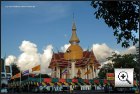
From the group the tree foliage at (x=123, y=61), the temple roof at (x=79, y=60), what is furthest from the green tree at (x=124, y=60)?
the temple roof at (x=79, y=60)

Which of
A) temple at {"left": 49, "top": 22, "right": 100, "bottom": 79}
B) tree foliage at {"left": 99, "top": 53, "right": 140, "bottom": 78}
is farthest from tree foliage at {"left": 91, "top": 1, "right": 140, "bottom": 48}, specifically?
temple at {"left": 49, "top": 22, "right": 100, "bottom": 79}

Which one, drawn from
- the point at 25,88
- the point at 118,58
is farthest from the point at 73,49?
the point at 25,88

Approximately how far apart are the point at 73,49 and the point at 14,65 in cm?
1749

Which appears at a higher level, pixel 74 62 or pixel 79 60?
pixel 79 60

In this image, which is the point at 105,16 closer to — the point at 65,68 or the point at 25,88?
the point at 25,88

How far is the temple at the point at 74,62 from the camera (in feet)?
352

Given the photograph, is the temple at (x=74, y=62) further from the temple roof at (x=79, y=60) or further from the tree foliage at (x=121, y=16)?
the tree foliage at (x=121, y=16)

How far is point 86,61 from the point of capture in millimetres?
110812

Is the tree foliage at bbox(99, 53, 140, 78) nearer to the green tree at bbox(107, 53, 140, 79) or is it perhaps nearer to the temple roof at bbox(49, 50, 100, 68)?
the green tree at bbox(107, 53, 140, 79)

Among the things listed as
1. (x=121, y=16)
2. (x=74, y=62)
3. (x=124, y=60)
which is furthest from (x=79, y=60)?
(x=121, y=16)

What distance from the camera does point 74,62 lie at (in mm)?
108438

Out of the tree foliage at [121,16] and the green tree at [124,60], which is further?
the green tree at [124,60]

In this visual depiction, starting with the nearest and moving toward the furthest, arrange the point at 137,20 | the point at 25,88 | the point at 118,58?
1. the point at 137,20
2. the point at 25,88
3. the point at 118,58

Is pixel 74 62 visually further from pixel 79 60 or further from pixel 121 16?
pixel 121 16
